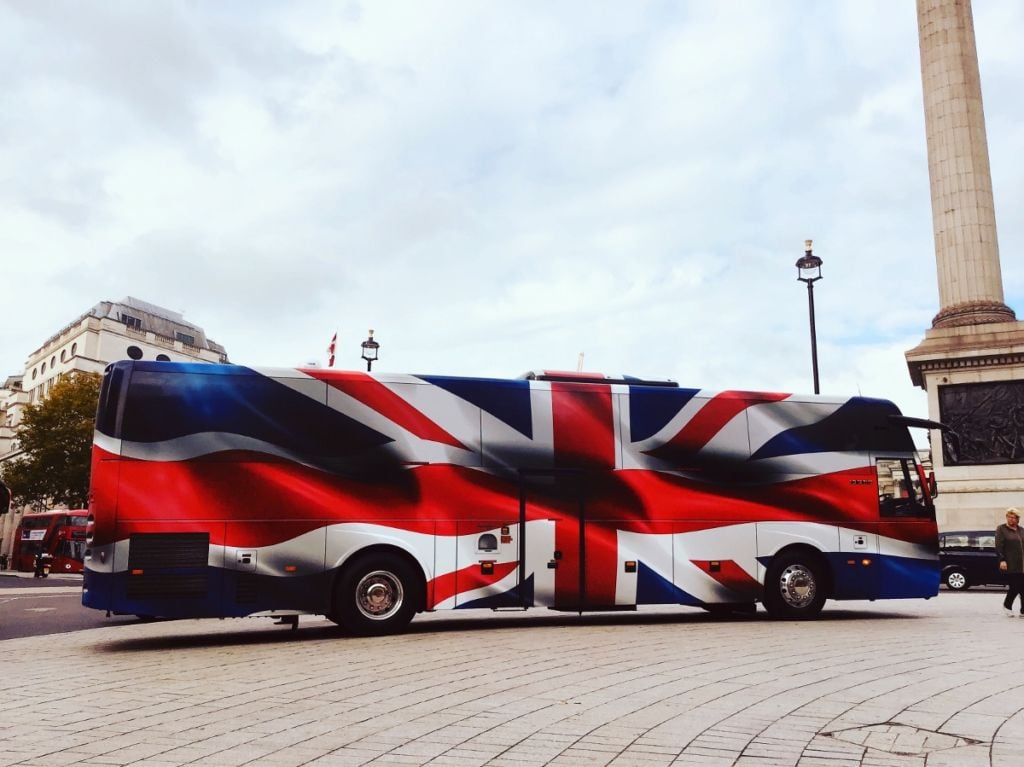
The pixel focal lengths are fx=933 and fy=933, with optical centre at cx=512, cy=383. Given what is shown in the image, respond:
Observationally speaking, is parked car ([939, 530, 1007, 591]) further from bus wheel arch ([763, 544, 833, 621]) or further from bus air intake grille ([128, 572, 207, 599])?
bus air intake grille ([128, 572, 207, 599])

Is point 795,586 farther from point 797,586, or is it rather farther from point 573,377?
point 573,377

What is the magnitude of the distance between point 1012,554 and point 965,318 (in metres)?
15.1

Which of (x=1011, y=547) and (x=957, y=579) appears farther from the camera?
(x=957, y=579)

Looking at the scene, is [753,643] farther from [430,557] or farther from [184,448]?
[184,448]

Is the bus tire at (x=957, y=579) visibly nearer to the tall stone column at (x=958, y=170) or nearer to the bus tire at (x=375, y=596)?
the tall stone column at (x=958, y=170)

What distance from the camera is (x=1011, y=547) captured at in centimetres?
1441

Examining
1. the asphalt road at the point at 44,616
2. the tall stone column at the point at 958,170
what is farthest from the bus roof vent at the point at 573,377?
the tall stone column at the point at 958,170

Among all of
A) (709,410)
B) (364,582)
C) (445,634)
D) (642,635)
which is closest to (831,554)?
(709,410)

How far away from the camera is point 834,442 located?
13875 millimetres

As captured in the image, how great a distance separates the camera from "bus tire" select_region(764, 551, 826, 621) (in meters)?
13.3

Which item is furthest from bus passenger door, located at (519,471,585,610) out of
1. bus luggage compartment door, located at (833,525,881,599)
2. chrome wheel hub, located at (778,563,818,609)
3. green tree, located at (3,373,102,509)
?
green tree, located at (3,373,102,509)

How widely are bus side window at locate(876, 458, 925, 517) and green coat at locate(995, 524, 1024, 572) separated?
1.58 meters

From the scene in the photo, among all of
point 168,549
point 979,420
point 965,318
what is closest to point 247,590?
point 168,549

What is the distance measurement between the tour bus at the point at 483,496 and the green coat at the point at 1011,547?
1.37 metres
